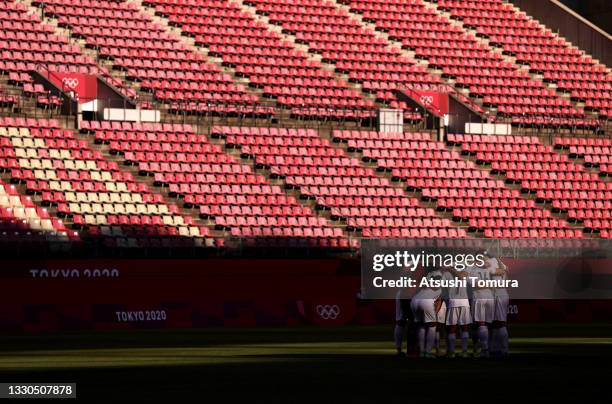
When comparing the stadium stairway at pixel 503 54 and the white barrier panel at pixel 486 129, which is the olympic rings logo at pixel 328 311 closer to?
the white barrier panel at pixel 486 129

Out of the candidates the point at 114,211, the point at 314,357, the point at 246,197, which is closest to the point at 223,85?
the point at 246,197

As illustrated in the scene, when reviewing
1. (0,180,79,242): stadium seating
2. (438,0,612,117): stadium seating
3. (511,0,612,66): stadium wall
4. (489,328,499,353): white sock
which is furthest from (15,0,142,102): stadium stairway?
(489,328,499,353): white sock

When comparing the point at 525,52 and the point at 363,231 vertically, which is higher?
the point at 525,52

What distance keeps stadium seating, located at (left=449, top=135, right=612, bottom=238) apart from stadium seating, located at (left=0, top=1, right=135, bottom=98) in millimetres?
14941

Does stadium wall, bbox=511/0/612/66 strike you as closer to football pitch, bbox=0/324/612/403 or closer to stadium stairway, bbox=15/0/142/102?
stadium stairway, bbox=15/0/142/102

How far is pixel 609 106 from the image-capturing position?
65.1 m

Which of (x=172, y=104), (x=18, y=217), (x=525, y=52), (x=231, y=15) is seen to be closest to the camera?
(x=18, y=217)

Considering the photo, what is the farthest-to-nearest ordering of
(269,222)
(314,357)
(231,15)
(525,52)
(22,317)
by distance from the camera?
(525,52), (231,15), (269,222), (22,317), (314,357)

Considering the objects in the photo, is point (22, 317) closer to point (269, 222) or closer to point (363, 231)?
point (269, 222)

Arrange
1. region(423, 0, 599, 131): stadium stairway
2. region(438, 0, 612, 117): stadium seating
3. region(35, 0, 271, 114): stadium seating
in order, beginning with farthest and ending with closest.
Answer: region(438, 0, 612, 117): stadium seating < region(423, 0, 599, 131): stadium stairway < region(35, 0, 271, 114): stadium seating

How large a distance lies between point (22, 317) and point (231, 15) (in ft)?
89.7

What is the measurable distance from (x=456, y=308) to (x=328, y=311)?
16.5 metres

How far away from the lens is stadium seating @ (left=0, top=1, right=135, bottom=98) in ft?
172

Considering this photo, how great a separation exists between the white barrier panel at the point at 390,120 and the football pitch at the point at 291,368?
20.8 metres
